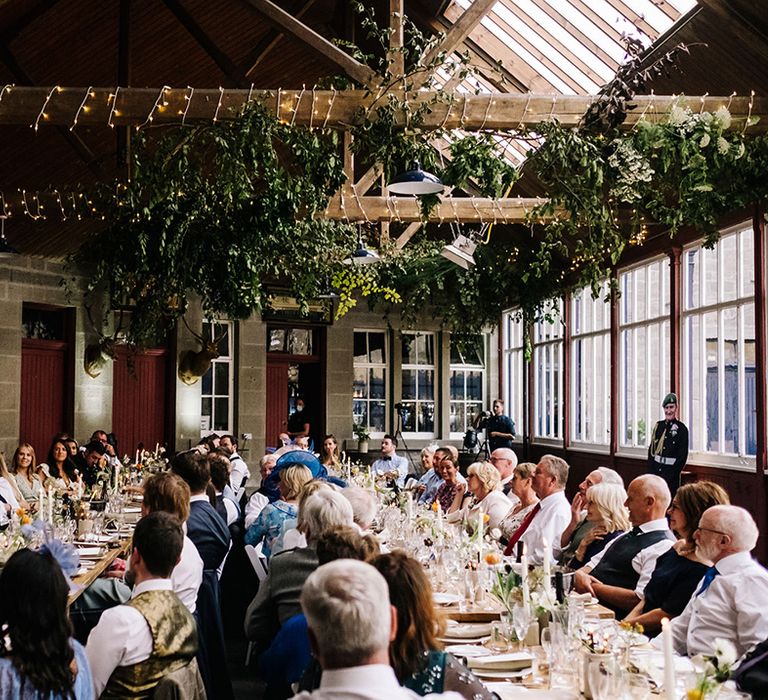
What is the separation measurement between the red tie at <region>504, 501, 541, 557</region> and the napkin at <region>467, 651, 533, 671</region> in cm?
295

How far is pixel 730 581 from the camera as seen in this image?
3.44 metres

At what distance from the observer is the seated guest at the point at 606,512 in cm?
522

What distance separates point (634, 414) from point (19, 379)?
7897 millimetres

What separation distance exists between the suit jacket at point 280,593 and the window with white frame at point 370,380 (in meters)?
13.7

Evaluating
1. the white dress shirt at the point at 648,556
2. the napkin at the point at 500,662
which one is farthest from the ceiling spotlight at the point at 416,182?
the napkin at the point at 500,662

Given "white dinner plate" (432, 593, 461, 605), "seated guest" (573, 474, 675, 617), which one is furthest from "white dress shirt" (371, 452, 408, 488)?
"white dinner plate" (432, 593, 461, 605)

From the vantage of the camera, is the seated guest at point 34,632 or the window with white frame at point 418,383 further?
the window with white frame at point 418,383

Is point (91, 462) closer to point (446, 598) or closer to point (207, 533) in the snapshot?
point (207, 533)

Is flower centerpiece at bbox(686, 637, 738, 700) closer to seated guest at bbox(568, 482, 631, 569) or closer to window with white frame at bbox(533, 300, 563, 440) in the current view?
seated guest at bbox(568, 482, 631, 569)

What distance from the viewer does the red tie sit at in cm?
627

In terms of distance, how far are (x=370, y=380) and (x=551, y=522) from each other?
38.9 ft

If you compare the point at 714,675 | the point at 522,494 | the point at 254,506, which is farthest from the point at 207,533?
the point at 714,675

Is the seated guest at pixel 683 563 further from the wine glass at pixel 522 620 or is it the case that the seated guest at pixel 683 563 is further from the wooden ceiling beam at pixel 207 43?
the wooden ceiling beam at pixel 207 43

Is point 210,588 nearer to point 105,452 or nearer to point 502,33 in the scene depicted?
point 105,452
